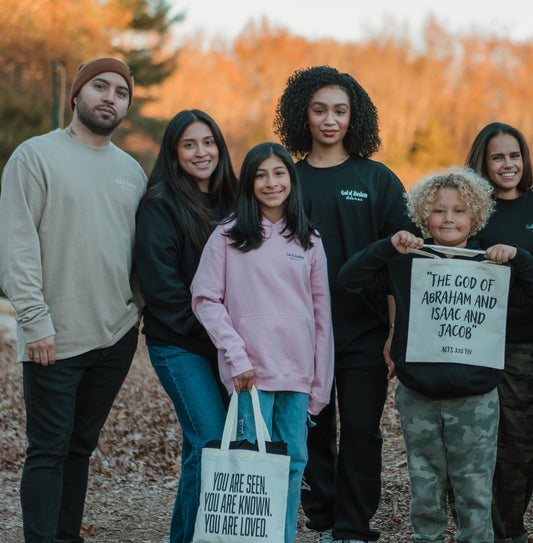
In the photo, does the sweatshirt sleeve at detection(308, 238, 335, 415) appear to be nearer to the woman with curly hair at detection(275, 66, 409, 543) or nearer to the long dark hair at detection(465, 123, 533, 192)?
the woman with curly hair at detection(275, 66, 409, 543)

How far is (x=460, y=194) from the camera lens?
349cm

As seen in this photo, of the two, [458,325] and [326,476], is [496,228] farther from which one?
[326,476]

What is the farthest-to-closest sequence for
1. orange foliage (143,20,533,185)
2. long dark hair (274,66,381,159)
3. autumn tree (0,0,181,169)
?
orange foliage (143,20,533,185) < autumn tree (0,0,181,169) < long dark hair (274,66,381,159)

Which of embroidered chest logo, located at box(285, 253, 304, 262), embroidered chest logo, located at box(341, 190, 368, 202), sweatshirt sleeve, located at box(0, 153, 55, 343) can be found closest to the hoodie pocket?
embroidered chest logo, located at box(285, 253, 304, 262)

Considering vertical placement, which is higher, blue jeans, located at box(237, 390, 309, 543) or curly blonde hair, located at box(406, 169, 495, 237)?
curly blonde hair, located at box(406, 169, 495, 237)

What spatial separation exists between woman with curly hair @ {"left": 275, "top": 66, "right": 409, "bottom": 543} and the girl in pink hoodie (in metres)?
0.37

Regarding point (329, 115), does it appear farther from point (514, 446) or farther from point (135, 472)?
point (135, 472)

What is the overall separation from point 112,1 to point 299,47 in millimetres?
33472

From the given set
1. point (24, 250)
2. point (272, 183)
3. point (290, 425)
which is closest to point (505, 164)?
point (272, 183)

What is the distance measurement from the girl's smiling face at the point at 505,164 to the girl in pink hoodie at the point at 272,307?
3.55 feet

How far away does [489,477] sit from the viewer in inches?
134

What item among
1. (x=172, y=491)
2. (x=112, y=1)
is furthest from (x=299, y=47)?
(x=172, y=491)

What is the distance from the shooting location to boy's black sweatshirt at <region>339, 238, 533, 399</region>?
334 centimetres

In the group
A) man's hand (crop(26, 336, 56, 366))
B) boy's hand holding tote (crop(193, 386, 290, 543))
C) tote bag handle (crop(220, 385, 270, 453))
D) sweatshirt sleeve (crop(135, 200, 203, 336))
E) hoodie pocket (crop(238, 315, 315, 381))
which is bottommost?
boy's hand holding tote (crop(193, 386, 290, 543))
